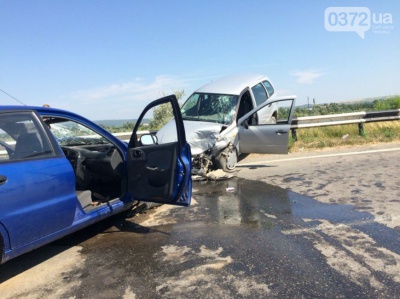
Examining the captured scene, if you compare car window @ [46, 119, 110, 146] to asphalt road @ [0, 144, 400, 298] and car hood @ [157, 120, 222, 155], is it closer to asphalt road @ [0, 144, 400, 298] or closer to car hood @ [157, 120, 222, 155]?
asphalt road @ [0, 144, 400, 298]

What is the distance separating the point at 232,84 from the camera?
959 centimetres

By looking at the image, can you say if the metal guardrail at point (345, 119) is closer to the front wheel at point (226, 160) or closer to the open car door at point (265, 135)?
the open car door at point (265, 135)

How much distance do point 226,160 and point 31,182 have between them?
4905 millimetres

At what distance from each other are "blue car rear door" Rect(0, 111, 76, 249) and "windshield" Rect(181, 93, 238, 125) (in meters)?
5.18

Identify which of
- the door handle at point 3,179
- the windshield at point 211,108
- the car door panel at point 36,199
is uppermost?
the windshield at point 211,108

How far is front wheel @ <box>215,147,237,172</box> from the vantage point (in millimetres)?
7566

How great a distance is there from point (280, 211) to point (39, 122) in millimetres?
3304

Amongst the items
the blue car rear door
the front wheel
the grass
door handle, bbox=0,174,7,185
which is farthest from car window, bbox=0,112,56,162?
the grass

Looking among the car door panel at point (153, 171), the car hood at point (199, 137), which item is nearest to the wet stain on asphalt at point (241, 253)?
the car door panel at point (153, 171)

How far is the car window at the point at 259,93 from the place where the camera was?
973 centimetres

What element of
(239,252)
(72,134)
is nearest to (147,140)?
(72,134)

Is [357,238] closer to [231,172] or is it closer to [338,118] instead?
[231,172]

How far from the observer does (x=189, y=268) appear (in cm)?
337

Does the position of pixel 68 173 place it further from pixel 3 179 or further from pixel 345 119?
pixel 345 119
